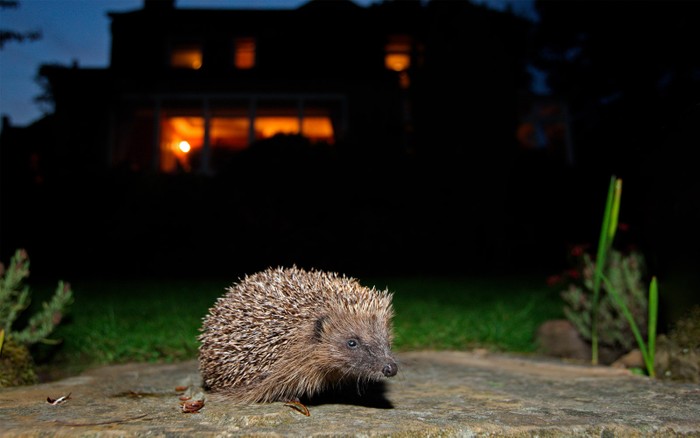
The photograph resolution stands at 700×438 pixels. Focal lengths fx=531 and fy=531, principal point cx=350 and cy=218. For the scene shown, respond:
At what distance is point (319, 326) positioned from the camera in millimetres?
3451

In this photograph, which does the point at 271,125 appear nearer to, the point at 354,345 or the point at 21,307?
the point at 21,307

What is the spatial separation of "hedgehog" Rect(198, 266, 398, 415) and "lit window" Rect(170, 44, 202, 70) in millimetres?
22785

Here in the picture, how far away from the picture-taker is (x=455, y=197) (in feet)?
49.1

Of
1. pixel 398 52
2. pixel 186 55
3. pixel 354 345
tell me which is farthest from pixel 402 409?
pixel 398 52

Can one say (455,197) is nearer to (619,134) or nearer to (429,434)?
(619,134)

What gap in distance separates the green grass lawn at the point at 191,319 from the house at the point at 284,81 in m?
7.26

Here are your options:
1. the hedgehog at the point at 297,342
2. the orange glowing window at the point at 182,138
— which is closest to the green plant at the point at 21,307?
the hedgehog at the point at 297,342

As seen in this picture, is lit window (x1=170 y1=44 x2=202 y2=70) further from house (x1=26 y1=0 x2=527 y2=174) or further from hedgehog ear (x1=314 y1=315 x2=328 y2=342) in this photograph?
hedgehog ear (x1=314 y1=315 x2=328 y2=342)

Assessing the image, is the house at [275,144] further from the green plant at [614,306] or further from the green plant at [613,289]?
the green plant at [613,289]

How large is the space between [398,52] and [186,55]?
9.89m

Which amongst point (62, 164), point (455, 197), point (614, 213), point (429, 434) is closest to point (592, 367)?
point (614, 213)

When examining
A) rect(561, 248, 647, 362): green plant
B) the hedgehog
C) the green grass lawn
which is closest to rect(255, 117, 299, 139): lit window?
the green grass lawn

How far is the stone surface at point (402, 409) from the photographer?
274cm

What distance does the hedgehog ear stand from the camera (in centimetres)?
343
